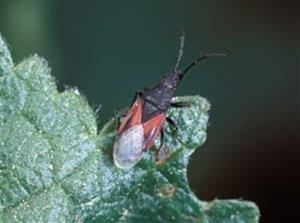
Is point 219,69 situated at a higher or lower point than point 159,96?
lower

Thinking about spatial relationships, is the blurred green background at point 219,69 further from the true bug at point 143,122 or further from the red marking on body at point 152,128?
the red marking on body at point 152,128

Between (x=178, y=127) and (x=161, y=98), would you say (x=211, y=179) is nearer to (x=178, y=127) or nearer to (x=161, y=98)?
(x=161, y=98)

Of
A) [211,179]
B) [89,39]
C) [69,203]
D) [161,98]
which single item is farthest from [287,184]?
[69,203]

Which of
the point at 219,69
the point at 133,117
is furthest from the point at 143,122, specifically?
the point at 219,69

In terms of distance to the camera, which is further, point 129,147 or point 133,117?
point 133,117

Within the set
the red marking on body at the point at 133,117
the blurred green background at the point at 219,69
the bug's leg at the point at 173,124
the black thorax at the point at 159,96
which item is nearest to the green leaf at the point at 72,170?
the bug's leg at the point at 173,124

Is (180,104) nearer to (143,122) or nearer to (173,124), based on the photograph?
(173,124)
